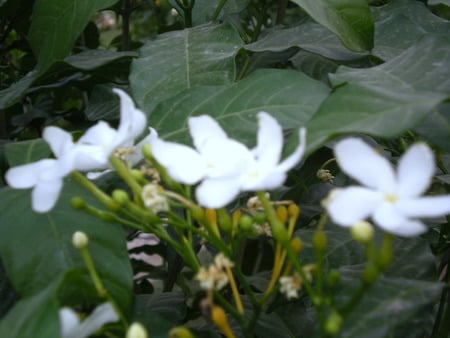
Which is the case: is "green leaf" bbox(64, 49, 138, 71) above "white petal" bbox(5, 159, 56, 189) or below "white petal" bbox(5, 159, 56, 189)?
below

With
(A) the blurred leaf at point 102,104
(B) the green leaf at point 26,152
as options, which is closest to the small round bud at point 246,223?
(B) the green leaf at point 26,152

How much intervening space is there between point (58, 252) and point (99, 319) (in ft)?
0.30

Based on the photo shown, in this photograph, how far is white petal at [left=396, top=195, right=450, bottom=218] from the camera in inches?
18.1

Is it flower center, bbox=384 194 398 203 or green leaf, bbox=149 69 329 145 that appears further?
A: green leaf, bbox=149 69 329 145

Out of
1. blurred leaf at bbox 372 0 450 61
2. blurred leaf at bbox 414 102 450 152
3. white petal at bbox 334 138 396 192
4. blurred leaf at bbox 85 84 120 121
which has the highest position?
white petal at bbox 334 138 396 192

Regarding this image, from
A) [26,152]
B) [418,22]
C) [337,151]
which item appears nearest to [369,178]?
[337,151]

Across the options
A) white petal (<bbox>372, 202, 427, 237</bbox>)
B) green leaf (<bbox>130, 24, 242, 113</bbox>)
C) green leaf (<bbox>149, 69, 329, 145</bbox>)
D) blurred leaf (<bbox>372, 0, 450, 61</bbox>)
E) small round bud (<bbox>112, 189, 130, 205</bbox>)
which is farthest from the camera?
blurred leaf (<bbox>372, 0, 450, 61</bbox>)

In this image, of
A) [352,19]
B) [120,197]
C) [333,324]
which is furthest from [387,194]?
[352,19]

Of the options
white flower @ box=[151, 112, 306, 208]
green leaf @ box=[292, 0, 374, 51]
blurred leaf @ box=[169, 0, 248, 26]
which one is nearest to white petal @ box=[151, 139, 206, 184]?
white flower @ box=[151, 112, 306, 208]

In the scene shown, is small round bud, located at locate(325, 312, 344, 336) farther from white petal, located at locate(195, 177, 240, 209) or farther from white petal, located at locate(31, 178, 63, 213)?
white petal, located at locate(31, 178, 63, 213)

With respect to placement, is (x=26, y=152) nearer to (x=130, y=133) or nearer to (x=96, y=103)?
(x=130, y=133)

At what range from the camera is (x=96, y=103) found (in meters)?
1.14

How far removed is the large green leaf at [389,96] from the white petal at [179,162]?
10 centimetres

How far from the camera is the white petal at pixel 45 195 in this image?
1.90 feet
